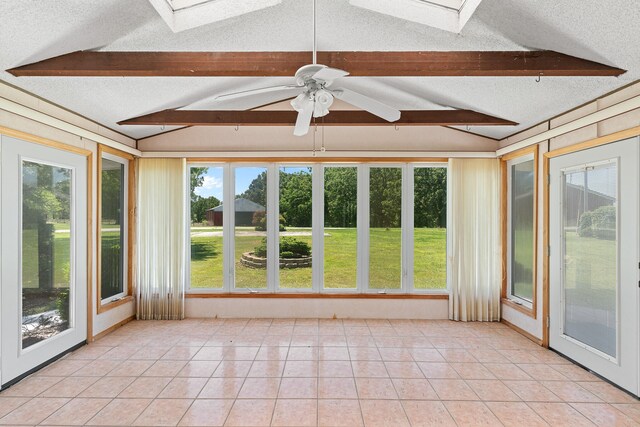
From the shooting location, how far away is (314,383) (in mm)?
3129

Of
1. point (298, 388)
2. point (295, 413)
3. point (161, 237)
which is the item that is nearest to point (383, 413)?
point (295, 413)

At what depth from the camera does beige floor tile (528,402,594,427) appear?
2564 mm

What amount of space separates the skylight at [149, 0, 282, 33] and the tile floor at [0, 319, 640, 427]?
109 inches

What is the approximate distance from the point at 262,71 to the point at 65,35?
4.37ft

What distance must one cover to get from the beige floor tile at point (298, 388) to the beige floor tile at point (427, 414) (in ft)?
2.37

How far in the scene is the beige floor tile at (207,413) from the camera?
2.54 m

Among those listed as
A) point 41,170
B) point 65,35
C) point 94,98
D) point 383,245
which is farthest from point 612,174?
point 41,170

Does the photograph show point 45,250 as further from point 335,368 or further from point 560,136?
point 560,136

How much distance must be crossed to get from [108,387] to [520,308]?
4440mm

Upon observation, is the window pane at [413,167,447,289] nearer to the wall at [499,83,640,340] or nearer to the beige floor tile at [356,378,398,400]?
the wall at [499,83,640,340]

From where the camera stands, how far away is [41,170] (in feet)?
11.2

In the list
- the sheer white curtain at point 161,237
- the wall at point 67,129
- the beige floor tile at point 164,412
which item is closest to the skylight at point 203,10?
the wall at point 67,129

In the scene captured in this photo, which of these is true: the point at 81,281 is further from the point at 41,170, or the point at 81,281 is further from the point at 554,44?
the point at 554,44

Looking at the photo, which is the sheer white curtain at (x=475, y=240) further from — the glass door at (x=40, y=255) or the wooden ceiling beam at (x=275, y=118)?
the glass door at (x=40, y=255)
